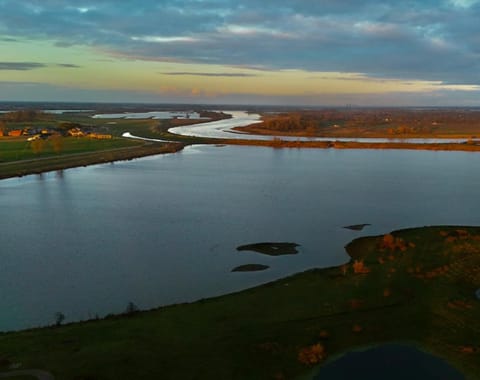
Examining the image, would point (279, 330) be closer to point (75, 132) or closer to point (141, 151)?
point (141, 151)

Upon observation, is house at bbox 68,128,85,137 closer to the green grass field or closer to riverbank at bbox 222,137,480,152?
the green grass field

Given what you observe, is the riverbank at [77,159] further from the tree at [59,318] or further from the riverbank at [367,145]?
the tree at [59,318]

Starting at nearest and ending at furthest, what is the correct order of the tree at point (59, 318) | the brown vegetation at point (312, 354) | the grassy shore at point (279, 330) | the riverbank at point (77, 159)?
1. the grassy shore at point (279, 330)
2. the brown vegetation at point (312, 354)
3. the tree at point (59, 318)
4. the riverbank at point (77, 159)

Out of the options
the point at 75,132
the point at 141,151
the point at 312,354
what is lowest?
the point at 312,354

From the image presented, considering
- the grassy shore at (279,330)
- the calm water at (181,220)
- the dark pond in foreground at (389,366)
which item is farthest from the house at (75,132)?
the dark pond in foreground at (389,366)

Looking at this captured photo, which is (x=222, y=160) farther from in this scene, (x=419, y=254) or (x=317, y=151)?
(x=419, y=254)

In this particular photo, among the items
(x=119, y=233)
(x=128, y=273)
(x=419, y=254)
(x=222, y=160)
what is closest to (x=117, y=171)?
(x=222, y=160)

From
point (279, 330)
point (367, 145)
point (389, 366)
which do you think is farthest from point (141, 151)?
point (389, 366)
